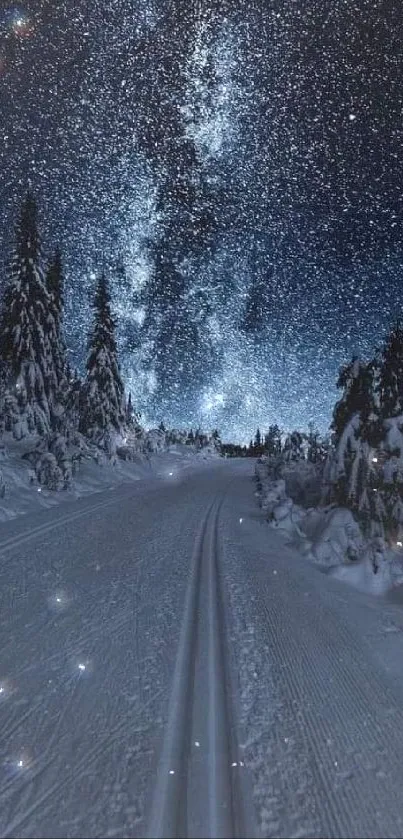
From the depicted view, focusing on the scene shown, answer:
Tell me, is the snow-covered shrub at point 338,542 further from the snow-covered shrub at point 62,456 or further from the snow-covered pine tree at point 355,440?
the snow-covered shrub at point 62,456

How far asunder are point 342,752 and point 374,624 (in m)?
3.30

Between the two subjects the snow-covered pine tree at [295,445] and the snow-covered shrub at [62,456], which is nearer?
the snow-covered shrub at [62,456]

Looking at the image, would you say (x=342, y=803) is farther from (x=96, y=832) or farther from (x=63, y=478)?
(x=63, y=478)

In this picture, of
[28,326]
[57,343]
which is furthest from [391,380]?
[57,343]

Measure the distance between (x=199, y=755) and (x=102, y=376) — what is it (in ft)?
111

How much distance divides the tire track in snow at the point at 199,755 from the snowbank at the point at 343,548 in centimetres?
385

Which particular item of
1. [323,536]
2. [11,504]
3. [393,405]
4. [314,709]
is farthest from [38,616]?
[393,405]

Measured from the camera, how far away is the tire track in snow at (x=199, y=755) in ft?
7.39

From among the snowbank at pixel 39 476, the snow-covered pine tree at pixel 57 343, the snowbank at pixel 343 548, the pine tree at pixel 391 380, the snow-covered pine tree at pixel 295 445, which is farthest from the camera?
the snow-covered pine tree at pixel 295 445

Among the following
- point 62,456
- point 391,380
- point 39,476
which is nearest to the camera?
point 391,380

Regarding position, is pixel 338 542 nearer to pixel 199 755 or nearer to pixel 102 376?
pixel 199 755

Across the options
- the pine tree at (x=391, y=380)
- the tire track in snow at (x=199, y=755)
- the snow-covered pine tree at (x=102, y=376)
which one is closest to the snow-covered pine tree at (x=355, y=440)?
the pine tree at (x=391, y=380)

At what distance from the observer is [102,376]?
3566 centimetres

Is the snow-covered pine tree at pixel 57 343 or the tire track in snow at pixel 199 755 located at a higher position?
the snow-covered pine tree at pixel 57 343
